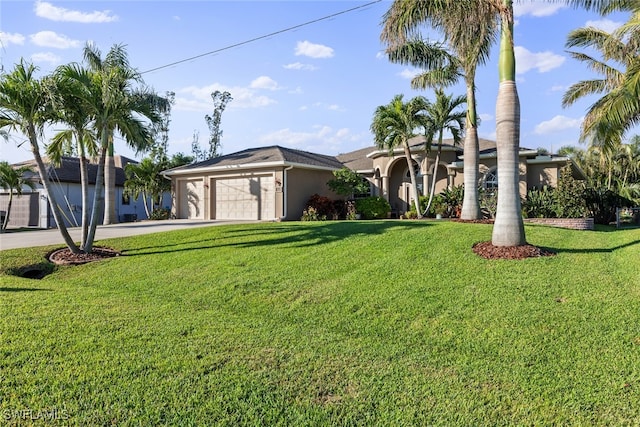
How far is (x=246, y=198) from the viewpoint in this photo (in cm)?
2186

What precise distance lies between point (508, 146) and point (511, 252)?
2322 mm

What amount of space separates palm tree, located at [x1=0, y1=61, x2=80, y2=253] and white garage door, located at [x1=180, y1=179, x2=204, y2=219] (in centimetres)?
1245

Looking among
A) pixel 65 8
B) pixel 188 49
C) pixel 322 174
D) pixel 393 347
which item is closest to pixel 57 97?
pixel 65 8

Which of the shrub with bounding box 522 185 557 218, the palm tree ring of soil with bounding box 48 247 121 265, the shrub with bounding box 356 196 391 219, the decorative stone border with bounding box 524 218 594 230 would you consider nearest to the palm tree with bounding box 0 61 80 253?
the palm tree ring of soil with bounding box 48 247 121 265

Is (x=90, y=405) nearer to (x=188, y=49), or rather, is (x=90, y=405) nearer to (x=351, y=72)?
(x=351, y=72)

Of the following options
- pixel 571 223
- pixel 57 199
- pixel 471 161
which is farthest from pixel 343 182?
pixel 57 199

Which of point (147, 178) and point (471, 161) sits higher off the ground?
point (147, 178)

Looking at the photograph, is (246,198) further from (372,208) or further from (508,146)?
(508,146)

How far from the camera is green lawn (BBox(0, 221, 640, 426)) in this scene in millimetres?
3738

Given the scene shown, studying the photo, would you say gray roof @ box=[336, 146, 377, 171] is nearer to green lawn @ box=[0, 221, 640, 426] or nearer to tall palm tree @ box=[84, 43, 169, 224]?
tall palm tree @ box=[84, 43, 169, 224]

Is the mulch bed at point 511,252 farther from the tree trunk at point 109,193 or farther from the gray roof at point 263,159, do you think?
the tree trunk at point 109,193

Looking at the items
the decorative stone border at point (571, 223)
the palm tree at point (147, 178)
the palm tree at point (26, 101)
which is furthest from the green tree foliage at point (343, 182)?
the palm tree at point (26, 101)

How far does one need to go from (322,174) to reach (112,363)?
18.9 meters

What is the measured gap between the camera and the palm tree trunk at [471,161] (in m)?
15.3
